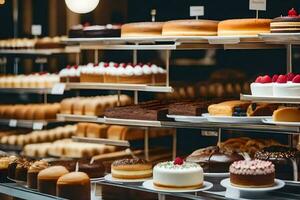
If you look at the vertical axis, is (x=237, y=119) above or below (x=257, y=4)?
below

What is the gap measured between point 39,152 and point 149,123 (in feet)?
7.19

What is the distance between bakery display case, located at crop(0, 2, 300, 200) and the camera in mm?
4141

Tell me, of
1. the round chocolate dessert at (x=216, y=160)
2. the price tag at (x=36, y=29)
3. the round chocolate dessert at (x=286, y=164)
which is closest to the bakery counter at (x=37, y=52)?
the price tag at (x=36, y=29)

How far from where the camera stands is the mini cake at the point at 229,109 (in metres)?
4.76

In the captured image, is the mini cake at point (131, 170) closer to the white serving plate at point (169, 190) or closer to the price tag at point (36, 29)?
the white serving plate at point (169, 190)

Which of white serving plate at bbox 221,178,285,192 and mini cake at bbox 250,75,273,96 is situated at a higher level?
mini cake at bbox 250,75,273,96

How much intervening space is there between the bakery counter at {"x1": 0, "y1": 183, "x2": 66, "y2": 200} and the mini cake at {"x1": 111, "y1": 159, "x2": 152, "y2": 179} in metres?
0.46

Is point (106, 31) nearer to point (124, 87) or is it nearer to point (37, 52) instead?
point (124, 87)

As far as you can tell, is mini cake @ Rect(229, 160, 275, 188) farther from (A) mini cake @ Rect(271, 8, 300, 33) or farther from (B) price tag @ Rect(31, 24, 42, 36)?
(B) price tag @ Rect(31, 24, 42, 36)

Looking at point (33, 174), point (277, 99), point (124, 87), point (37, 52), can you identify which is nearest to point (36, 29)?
point (37, 52)

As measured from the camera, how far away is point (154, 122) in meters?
5.47

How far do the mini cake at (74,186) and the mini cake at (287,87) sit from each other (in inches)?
56.0

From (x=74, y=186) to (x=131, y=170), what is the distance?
0.43 meters

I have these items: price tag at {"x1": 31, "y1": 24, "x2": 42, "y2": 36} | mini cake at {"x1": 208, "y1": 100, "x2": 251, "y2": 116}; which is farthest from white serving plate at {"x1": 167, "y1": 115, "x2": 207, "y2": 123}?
price tag at {"x1": 31, "y1": 24, "x2": 42, "y2": 36}
